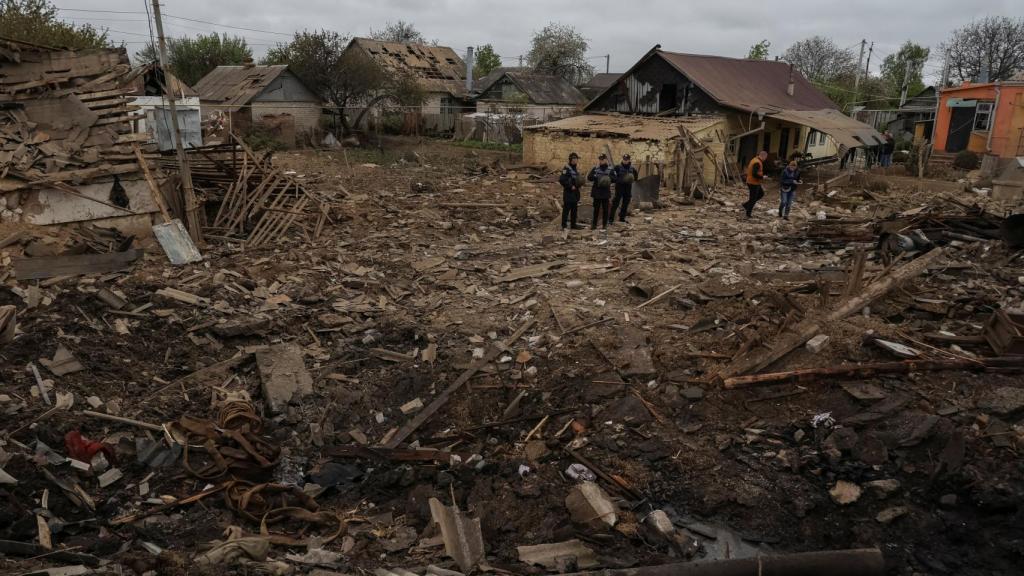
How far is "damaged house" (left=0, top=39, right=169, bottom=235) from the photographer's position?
1132cm

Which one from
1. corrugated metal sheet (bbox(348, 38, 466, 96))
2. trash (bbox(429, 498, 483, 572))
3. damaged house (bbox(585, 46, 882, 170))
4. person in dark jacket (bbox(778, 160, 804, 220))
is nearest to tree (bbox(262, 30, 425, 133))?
corrugated metal sheet (bbox(348, 38, 466, 96))

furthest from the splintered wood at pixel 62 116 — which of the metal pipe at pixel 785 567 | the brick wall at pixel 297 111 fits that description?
the brick wall at pixel 297 111

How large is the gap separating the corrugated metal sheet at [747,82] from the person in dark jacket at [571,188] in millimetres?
12610

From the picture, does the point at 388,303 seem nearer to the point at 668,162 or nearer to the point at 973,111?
the point at 668,162

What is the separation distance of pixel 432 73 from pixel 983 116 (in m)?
30.0

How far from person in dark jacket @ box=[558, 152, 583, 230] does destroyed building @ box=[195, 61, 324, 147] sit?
19.0 meters

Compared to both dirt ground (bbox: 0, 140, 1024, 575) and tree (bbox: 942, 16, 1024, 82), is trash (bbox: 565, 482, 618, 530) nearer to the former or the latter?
dirt ground (bbox: 0, 140, 1024, 575)

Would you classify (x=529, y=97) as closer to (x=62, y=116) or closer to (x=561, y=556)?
(x=62, y=116)

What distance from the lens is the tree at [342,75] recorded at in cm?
3222

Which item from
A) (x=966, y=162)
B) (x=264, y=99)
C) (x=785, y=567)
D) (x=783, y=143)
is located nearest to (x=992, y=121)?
(x=966, y=162)

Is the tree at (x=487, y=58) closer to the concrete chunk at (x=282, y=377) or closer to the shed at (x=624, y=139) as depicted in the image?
the shed at (x=624, y=139)

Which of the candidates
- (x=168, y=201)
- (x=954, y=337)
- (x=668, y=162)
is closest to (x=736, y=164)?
(x=668, y=162)

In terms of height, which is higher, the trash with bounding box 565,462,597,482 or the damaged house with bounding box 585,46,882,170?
the damaged house with bounding box 585,46,882,170

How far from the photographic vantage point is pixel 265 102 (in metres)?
31.6
